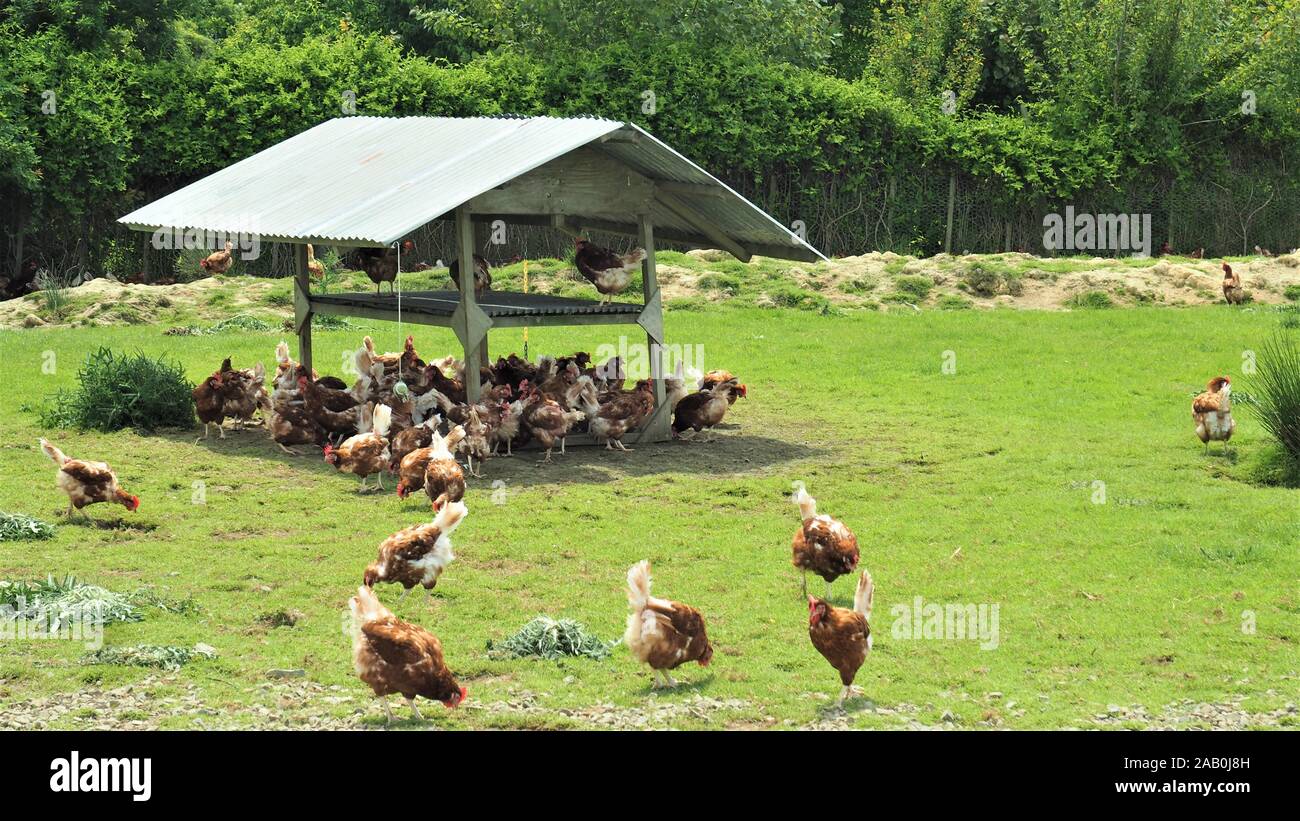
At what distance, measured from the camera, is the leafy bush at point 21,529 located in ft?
41.0

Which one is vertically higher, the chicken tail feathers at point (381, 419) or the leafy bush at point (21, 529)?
the chicken tail feathers at point (381, 419)

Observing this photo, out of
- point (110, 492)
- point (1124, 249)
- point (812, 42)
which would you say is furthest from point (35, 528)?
point (812, 42)

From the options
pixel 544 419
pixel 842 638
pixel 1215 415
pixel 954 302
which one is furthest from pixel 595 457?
pixel 954 302

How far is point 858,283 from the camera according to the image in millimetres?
28422

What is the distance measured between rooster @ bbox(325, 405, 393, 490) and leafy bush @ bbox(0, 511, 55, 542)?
2.70 metres

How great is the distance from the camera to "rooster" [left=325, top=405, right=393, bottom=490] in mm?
14352

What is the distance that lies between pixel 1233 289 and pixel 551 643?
20331 mm

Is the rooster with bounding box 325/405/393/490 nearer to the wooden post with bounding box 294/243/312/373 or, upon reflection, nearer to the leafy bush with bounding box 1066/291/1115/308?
the wooden post with bounding box 294/243/312/373

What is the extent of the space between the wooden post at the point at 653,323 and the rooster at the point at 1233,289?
13.5 metres

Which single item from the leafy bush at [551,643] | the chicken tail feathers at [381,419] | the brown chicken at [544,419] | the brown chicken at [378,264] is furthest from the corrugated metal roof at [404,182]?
the leafy bush at [551,643]

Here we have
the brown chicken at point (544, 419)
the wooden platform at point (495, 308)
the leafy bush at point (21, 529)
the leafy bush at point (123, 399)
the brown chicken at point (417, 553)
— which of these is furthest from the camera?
the leafy bush at point (123, 399)

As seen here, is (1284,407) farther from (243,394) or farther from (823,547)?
(243,394)

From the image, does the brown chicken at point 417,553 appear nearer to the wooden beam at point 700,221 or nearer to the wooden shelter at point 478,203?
the wooden shelter at point 478,203

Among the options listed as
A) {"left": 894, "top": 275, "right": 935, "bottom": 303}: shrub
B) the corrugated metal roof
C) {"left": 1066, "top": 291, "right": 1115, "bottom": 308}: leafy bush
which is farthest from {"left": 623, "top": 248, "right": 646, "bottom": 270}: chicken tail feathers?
{"left": 1066, "top": 291, "right": 1115, "bottom": 308}: leafy bush
